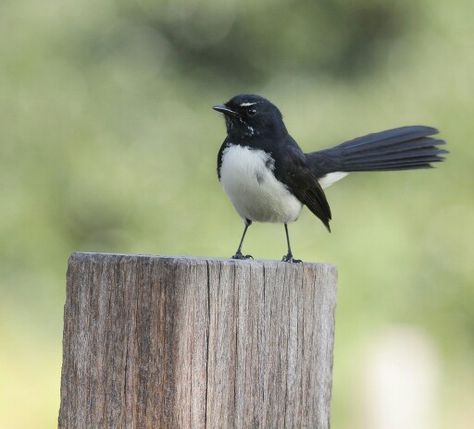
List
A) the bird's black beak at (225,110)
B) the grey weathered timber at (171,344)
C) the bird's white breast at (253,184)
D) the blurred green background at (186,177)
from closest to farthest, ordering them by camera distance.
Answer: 1. the grey weathered timber at (171,344)
2. the bird's white breast at (253,184)
3. the bird's black beak at (225,110)
4. the blurred green background at (186,177)

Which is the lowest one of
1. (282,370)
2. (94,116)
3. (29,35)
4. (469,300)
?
(282,370)

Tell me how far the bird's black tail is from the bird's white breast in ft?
1.87

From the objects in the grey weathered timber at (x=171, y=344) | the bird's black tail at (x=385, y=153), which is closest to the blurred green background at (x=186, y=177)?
the bird's black tail at (x=385, y=153)

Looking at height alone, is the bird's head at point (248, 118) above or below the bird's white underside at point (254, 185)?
above

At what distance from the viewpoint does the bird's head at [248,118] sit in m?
4.03

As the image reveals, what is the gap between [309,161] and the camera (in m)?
4.47

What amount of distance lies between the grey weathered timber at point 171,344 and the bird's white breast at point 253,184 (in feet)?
5.30

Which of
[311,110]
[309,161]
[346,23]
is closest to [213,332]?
[309,161]

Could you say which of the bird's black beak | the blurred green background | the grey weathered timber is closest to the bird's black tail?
the bird's black beak

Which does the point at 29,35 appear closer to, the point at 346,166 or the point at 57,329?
the point at 57,329

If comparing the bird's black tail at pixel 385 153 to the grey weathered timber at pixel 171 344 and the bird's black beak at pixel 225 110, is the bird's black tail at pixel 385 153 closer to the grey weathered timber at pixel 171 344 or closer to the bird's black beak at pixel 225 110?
the bird's black beak at pixel 225 110

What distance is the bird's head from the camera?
13.2 feet

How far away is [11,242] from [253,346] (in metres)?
6.42

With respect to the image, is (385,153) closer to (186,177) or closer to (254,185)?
(254,185)
